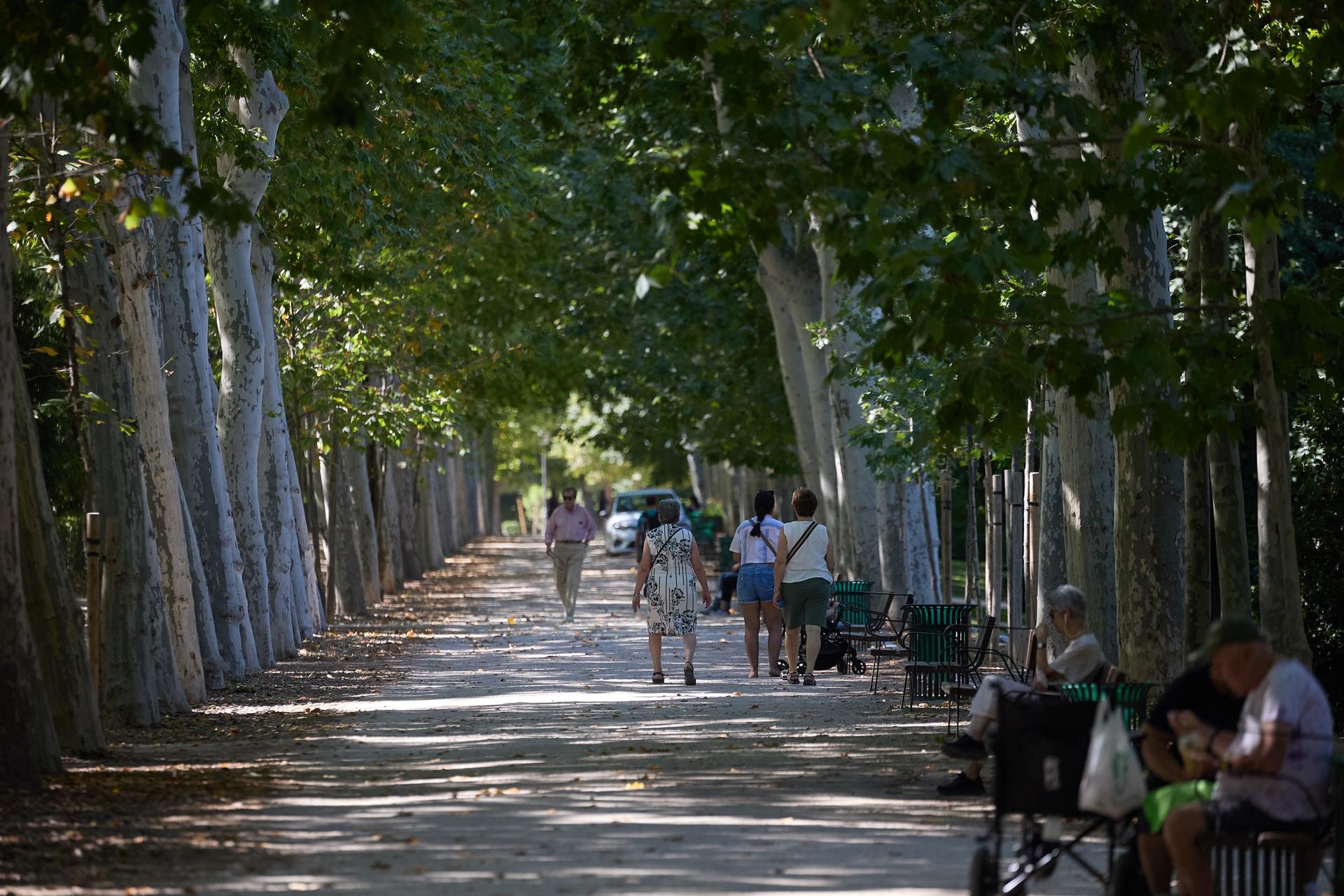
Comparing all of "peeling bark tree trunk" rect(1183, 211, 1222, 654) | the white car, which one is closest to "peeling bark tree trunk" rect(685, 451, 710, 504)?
the white car

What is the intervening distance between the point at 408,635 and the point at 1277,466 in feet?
56.7

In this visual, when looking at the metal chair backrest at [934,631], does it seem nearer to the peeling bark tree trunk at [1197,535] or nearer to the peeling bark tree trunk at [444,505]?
the peeling bark tree trunk at [1197,535]

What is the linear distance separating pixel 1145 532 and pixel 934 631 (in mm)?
3467

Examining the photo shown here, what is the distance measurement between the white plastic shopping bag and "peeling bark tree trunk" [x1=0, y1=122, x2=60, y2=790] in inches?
236

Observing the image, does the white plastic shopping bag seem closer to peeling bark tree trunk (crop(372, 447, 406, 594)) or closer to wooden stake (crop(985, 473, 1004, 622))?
wooden stake (crop(985, 473, 1004, 622))

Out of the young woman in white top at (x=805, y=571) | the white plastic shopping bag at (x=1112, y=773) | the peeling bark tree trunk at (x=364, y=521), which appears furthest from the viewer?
the peeling bark tree trunk at (x=364, y=521)

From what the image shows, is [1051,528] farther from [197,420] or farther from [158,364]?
[197,420]

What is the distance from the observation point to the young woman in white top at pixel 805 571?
676 inches

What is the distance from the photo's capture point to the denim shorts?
18.4 m

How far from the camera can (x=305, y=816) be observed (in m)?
9.84

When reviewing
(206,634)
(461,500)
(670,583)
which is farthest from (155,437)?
(461,500)

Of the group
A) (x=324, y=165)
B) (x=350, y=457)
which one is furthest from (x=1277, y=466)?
(x=350, y=457)

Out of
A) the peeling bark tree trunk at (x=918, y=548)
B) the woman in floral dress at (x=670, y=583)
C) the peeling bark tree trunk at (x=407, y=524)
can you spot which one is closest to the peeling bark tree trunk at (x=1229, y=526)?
the woman in floral dress at (x=670, y=583)

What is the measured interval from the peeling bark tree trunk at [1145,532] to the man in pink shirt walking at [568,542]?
15.9 metres
